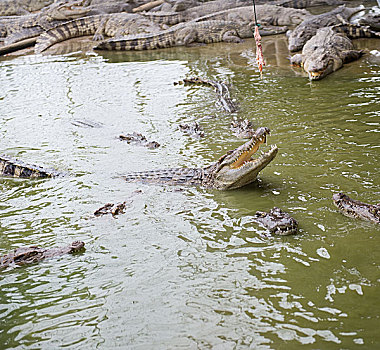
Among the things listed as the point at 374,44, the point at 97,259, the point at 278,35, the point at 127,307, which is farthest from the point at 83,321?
the point at 278,35

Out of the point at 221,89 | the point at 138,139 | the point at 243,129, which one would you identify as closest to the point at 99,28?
the point at 221,89

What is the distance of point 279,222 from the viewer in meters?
4.42

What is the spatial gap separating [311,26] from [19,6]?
51.1 ft

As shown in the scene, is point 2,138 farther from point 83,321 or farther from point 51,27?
point 51,27

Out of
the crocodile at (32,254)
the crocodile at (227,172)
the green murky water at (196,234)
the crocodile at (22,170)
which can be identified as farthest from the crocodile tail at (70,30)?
the crocodile at (32,254)

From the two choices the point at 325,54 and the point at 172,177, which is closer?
the point at 172,177

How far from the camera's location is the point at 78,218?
5.30 metres

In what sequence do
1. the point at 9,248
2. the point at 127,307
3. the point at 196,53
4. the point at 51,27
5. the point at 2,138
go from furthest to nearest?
the point at 51,27, the point at 196,53, the point at 2,138, the point at 9,248, the point at 127,307

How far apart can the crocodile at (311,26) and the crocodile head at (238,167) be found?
8086 millimetres

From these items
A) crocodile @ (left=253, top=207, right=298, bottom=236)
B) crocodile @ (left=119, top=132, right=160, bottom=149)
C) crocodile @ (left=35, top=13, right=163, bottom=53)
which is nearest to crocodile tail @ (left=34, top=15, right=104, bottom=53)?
crocodile @ (left=35, top=13, right=163, bottom=53)

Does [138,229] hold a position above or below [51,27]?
below

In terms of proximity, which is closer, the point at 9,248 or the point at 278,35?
the point at 9,248

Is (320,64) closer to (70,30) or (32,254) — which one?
(32,254)

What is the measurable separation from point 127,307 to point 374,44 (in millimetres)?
11058
